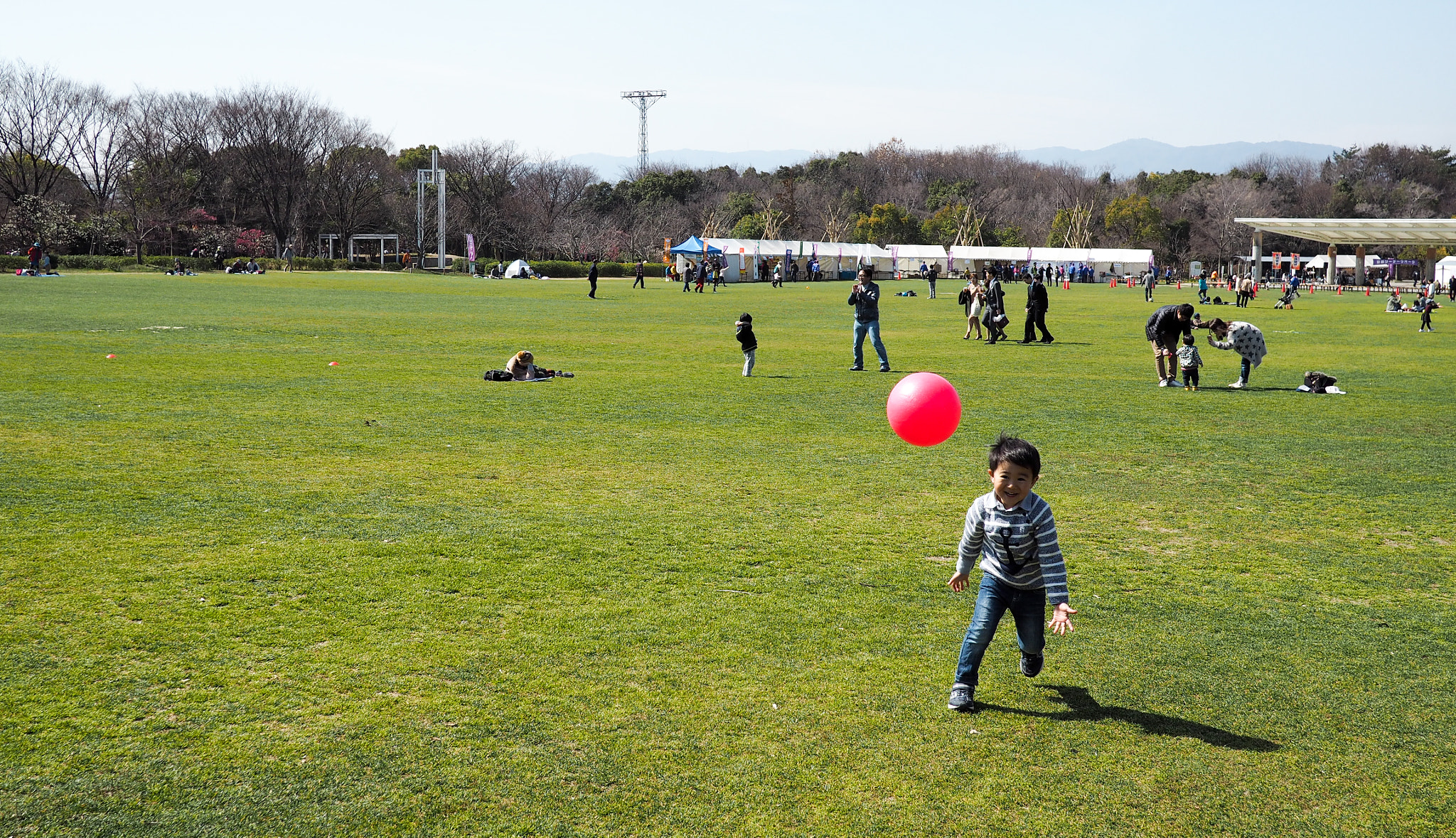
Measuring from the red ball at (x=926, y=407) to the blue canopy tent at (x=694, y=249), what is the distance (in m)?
64.8

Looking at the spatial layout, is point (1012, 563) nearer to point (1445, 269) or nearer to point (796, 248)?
point (796, 248)

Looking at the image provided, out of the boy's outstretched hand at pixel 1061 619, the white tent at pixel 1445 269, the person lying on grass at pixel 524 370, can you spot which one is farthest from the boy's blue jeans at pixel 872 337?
the white tent at pixel 1445 269

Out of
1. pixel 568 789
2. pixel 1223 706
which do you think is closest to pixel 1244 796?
pixel 1223 706

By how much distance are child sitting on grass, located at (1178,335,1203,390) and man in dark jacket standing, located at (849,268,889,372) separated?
15.4 ft

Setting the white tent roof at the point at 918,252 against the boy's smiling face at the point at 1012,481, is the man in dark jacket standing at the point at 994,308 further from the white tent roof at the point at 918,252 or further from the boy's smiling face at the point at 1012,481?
the white tent roof at the point at 918,252

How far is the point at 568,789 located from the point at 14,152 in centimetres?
9551

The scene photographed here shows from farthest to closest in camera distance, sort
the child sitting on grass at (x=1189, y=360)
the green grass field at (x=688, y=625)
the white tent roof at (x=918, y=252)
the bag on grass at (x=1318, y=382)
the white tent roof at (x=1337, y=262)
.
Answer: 1. the white tent roof at (x=1337, y=262)
2. the white tent roof at (x=918, y=252)
3. the child sitting on grass at (x=1189, y=360)
4. the bag on grass at (x=1318, y=382)
5. the green grass field at (x=688, y=625)

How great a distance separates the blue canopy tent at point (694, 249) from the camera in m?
70.9

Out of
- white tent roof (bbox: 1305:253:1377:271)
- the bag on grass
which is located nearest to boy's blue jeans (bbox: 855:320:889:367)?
the bag on grass

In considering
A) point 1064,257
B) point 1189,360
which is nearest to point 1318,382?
point 1189,360

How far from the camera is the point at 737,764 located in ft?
14.5

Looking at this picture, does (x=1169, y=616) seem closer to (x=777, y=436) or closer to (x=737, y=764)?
(x=737, y=764)

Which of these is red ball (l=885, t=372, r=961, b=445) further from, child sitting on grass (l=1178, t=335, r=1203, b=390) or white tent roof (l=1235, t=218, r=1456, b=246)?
white tent roof (l=1235, t=218, r=1456, b=246)

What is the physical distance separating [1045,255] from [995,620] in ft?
298
